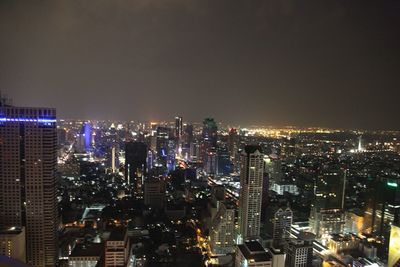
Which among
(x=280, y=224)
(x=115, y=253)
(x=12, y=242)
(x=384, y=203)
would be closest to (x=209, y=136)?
(x=280, y=224)

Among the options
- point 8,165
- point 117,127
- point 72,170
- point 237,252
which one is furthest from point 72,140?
point 237,252

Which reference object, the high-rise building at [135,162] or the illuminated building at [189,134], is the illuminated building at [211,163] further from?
the high-rise building at [135,162]

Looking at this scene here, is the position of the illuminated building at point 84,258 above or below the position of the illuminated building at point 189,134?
below

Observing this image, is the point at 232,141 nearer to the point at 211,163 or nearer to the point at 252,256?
the point at 211,163

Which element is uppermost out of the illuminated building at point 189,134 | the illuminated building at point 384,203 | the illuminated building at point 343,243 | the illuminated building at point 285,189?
the illuminated building at point 189,134

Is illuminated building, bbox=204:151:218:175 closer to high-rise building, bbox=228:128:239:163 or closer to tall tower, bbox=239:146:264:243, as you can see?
high-rise building, bbox=228:128:239:163

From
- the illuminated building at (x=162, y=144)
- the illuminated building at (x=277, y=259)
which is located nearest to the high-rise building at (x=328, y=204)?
the illuminated building at (x=277, y=259)
